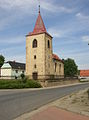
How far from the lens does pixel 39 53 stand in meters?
41.6

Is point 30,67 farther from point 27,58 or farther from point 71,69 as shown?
point 71,69

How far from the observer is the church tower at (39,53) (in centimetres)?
4050

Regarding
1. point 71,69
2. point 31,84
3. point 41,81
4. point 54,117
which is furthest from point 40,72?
point 71,69

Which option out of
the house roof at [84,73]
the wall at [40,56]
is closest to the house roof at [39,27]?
the wall at [40,56]

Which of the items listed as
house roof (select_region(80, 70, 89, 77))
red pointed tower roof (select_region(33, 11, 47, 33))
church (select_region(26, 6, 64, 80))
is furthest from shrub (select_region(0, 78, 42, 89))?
house roof (select_region(80, 70, 89, 77))

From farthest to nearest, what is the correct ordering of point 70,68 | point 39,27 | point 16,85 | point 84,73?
point 84,73
point 70,68
point 39,27
point 16,85

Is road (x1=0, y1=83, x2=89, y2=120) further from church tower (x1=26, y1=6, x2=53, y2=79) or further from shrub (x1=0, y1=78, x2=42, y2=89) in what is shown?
church tower (x1=26, y1=6, x2=53, y2=79)

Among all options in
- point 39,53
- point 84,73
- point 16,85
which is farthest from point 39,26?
point 84,73

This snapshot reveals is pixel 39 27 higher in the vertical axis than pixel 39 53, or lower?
higher

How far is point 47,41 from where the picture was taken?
142 feet

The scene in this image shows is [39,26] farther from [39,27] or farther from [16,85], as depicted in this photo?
[16,85]

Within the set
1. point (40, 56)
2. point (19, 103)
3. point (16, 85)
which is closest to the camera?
point (19, 103)

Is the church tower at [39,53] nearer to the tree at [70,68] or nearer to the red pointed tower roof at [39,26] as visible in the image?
the red pointed tower roof at [39,26]

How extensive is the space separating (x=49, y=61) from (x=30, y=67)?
5.52 meters
